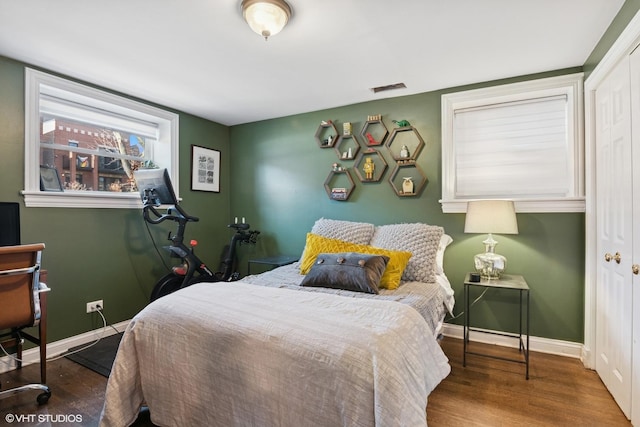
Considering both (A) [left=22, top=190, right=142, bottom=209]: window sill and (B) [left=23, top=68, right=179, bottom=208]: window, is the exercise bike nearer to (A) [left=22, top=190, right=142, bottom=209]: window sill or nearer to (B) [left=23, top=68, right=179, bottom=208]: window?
(A) [left=22, top=190, right=142, bottom=209]: window sill

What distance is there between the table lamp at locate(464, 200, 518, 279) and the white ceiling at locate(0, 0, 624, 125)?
1.12 meters

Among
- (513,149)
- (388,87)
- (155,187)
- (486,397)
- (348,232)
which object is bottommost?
(486,397)

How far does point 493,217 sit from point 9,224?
348cm

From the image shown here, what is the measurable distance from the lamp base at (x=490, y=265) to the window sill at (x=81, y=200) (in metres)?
3.27

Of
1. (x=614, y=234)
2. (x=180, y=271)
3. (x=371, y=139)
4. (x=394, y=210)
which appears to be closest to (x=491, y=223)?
(x=614, y=234)

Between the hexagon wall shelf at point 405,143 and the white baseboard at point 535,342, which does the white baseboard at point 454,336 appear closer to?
the white baseboard at point 535,342

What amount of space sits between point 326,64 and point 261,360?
218cm

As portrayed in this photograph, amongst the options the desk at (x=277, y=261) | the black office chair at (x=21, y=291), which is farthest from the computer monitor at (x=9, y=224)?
the desk at (x=277, y=261)

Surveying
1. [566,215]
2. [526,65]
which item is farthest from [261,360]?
[526,65]

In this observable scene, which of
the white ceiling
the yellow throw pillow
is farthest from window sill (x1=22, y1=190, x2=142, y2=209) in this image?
the yellow throw pillow

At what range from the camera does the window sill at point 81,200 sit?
2565 millimetres

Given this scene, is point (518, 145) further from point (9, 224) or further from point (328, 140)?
point (9, 224)

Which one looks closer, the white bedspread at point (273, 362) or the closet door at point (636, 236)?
the white bedspread at point (273, 362)

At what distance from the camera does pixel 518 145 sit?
2.88m
